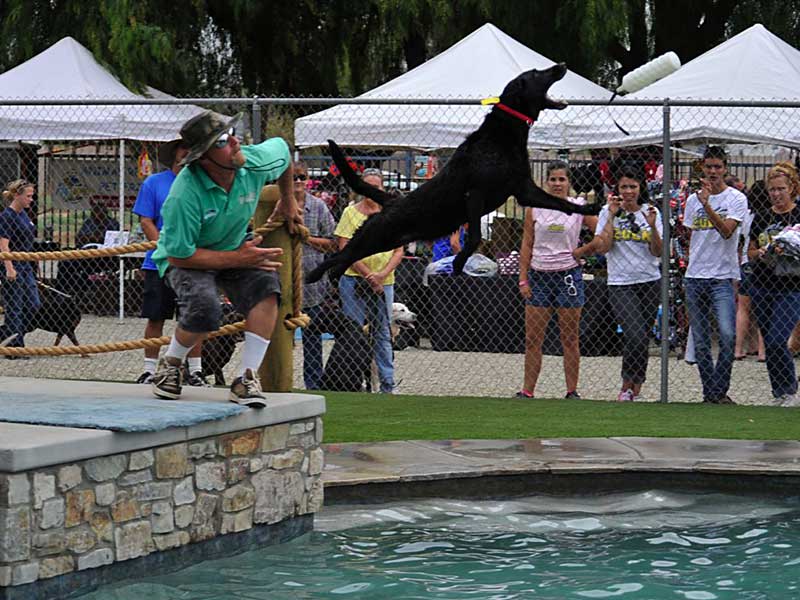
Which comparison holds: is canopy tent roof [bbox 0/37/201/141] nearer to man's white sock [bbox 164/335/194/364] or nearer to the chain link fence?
the chain link fence

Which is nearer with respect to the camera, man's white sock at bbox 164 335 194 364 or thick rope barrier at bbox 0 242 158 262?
man's white sock at bbox 164 335 194 364

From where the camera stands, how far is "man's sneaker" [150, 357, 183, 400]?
677 cm

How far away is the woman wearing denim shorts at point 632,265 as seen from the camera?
11000 millimetres

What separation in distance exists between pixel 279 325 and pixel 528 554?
6.37ft

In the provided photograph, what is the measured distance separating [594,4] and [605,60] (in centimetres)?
260

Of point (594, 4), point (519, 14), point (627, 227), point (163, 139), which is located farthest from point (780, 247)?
point (519, 14)

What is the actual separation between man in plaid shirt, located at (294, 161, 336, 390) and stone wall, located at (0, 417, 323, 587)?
13.1ft

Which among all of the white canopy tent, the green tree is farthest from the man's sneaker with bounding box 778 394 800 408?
the green tree

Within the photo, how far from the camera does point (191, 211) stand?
650 centimetres

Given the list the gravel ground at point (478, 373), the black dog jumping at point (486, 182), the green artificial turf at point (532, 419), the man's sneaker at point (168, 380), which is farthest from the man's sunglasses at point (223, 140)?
the gravel ground at point (478, 373)

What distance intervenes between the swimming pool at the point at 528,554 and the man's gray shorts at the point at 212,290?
1.18 metres

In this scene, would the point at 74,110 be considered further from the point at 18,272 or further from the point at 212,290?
the point at 212,290

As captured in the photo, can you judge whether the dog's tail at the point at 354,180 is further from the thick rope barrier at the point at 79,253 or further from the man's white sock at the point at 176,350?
the thick rope barrier at the point at 79,253

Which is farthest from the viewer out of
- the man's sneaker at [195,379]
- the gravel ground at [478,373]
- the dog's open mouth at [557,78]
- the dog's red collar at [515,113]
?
the gravel ground at [478,373]
